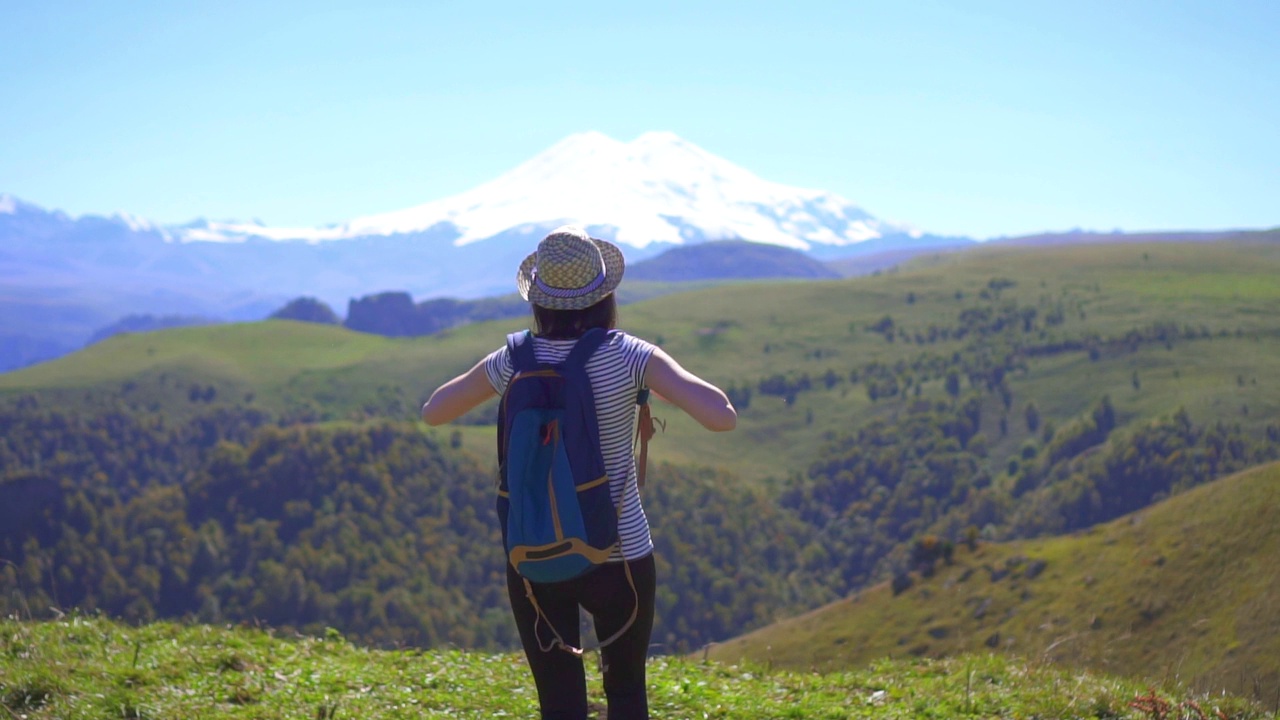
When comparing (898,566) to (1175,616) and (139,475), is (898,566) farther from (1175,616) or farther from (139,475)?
(139,475)

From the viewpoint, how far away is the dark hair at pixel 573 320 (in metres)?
4.78

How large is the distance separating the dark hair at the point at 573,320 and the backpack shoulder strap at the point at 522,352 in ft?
0.28

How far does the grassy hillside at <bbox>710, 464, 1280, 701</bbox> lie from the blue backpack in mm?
5132

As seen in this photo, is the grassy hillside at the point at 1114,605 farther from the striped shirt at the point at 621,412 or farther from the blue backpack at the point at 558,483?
the blue backpack at the point at 558,483

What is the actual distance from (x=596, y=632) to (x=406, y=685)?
3.61m

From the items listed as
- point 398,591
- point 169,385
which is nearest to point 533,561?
point 398,591

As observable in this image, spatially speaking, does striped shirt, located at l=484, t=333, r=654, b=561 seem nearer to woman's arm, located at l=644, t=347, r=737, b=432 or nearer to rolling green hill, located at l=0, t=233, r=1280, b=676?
woman's arm, located at l=644, t=347, r=737, b=432

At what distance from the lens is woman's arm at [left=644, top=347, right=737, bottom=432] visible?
4453mm

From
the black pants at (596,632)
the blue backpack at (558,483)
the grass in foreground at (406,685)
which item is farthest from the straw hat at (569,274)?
the grass in foreground at (406,685)

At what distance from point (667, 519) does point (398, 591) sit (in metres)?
33.0

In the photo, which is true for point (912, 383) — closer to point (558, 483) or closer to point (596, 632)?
point (596, 632)

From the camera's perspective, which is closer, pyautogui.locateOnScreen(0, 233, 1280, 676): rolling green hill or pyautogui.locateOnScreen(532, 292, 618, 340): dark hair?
pyautogui.locateOnScreen(532, 292, 618, 340): dark hair

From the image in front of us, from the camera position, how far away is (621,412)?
15.1 feet

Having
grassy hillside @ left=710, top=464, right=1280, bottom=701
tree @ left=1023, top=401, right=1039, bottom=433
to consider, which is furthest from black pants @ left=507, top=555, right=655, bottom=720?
tree @ left=1023, top=401, right=1039, bottom=433
